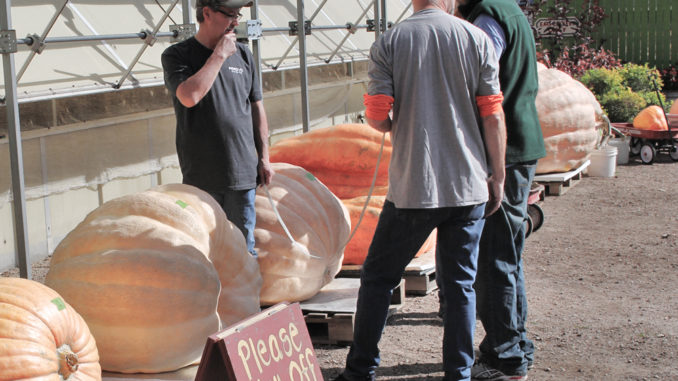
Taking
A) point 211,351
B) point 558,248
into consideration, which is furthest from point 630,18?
point 211,351

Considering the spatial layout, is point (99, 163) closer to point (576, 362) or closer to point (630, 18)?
point (576, 362)

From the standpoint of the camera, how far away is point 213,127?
3.67 meters

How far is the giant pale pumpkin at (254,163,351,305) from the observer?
13.5ft

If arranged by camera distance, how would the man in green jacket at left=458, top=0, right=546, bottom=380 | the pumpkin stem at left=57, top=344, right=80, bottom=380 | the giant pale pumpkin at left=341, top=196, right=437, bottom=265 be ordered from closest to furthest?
the pumpkin stem at left=57, top=344, right=80, bottom=380 → the man in green jacket at left=458, top=0, right=546, bottom=380 → the giant pale pumpkin at left=341, top=196, right=437, bottom=265

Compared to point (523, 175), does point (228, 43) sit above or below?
above

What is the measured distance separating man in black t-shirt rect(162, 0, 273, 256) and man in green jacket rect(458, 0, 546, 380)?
107 cm

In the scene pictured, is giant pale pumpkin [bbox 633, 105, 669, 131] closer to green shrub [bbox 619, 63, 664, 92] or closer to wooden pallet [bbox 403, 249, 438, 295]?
green shrub [bbox 619, 63, 664, 92]

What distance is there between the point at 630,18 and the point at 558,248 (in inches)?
518

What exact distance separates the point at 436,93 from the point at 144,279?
1.32 meters

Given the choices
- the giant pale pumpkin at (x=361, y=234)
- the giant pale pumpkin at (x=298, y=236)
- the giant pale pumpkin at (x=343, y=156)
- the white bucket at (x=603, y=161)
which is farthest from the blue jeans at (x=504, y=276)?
the white bucket at (x=603, y=161)

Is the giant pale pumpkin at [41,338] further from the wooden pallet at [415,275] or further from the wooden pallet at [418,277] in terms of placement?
the wooden pallet at [418,277]

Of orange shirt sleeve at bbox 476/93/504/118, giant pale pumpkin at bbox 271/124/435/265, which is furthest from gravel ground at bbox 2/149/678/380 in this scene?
orange shirt sleeve at bbox 476/93/504/118

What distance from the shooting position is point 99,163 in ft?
18.8

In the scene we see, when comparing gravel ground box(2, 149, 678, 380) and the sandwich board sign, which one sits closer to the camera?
the sandwich board sign
